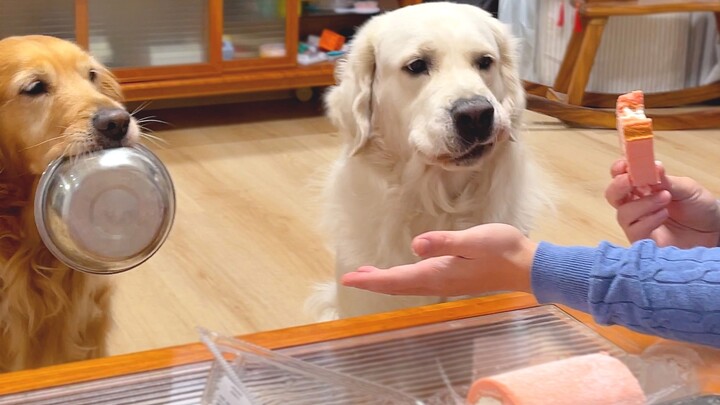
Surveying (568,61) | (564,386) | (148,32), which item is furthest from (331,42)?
(564,386)

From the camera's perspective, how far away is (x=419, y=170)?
1570 mm

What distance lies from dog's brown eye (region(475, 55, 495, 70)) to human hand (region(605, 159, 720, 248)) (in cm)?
46

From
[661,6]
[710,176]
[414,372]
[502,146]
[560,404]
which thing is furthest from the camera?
[661,6]

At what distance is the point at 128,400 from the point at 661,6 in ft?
9.66

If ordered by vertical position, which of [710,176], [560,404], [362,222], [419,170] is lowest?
[710,176]

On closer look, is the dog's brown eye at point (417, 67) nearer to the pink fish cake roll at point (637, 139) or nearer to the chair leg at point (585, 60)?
the pink fish cake roll at point (637, 139)

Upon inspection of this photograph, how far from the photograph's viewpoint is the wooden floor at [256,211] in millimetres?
2045

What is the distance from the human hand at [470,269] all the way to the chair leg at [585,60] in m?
2.71

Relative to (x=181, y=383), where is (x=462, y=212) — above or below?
below

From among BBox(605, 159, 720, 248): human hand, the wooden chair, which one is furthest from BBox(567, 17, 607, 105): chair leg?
BBox(605, 159, 720, 248): human hand

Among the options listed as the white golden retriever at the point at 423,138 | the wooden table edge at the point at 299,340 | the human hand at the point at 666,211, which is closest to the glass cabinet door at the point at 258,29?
the white golden retriever at the point at 423,138

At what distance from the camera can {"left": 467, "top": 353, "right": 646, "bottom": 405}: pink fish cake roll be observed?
0.74 metres

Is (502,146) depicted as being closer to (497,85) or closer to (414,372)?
(497,85)

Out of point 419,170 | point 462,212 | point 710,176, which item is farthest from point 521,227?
point 710,176
